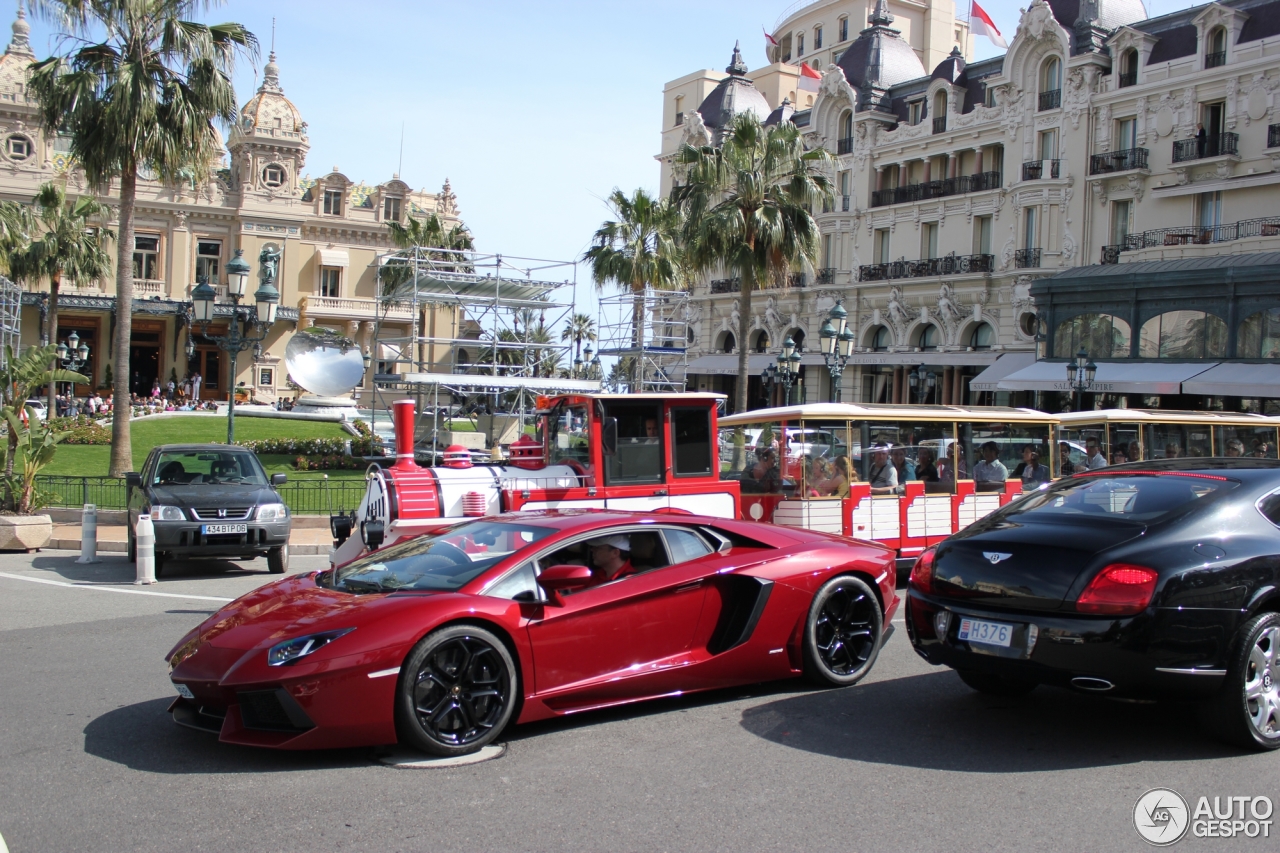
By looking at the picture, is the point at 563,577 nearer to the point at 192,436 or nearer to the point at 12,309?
the point at 192,436

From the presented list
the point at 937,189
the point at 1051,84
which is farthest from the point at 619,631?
the point at 937,189

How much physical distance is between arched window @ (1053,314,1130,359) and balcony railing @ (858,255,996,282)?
202 inches

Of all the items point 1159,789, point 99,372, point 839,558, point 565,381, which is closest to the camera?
point 1159,789

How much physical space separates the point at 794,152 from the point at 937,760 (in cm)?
2396

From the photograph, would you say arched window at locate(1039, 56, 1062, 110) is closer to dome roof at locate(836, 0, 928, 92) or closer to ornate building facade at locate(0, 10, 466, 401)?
dome roof at locate(836, 0, 928, 92)

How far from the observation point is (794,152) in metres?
27.6

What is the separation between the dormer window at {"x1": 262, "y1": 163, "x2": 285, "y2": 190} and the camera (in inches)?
2248

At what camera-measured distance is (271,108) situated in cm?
5738

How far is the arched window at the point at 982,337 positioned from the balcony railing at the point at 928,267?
236 centimetres

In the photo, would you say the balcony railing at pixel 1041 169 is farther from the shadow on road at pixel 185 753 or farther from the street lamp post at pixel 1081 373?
the shadow on road at pixel 185 753

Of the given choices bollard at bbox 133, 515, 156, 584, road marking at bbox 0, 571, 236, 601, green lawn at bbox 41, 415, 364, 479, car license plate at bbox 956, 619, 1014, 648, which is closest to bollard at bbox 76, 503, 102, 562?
road marking at bbox 0, 571, 236, 601

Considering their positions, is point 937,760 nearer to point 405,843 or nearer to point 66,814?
point 405,843

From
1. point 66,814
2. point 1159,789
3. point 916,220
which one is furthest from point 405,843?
point 916,220

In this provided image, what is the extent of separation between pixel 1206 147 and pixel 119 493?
112ft
